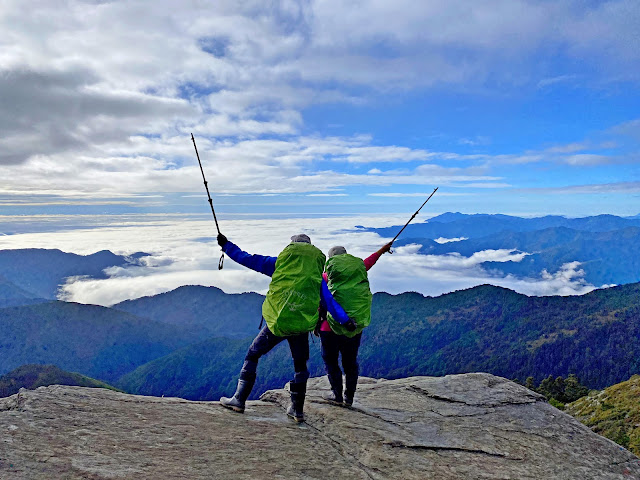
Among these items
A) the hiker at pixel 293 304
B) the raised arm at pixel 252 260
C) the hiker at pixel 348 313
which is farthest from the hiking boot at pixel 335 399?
the raised arm at pixel 252 260

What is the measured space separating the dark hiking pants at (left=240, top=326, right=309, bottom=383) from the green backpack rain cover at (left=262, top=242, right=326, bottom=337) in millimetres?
323

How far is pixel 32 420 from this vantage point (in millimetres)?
6988

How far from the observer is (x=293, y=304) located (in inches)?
346

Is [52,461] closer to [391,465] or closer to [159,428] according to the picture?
[159,428]

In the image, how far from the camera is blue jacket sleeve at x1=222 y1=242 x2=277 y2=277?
944 cm

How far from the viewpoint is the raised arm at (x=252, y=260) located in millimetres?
9438

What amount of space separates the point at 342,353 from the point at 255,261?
382 cm

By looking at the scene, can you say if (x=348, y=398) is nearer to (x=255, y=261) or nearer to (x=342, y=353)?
(x=342, y=353)

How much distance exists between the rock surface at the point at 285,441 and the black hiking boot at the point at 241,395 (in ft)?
0.76

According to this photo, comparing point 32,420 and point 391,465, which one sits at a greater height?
point 32,420

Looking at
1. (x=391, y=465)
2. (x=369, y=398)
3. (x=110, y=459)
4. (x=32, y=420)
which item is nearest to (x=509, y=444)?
(x=391, y=465)

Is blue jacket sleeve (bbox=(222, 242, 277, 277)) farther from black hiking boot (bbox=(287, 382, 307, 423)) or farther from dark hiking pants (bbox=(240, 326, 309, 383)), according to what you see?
black hiking boot (bbox=(287, 382, 307, 423))

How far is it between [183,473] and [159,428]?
208cm

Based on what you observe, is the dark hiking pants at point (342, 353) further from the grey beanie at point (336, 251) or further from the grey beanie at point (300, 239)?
the grey beanie at point (300, 239)
